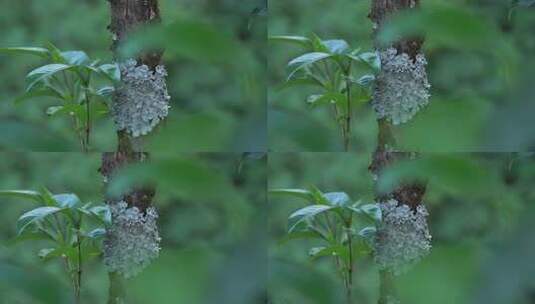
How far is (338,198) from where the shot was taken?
2033 millimetres

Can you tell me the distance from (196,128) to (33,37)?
1.42 m

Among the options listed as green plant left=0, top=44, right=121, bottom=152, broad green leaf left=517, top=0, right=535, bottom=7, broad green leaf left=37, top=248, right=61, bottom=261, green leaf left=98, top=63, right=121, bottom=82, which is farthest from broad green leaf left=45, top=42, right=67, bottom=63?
broad green leaf left=517, top=0, right=535, bottom=7

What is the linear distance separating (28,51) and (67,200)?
1.29ft

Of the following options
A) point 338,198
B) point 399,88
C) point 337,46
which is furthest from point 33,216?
point 399,88

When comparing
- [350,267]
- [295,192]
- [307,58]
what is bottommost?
[350,267]

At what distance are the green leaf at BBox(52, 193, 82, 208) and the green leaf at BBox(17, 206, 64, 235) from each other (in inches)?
0.9

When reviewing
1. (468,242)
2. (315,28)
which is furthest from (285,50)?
(468,242)

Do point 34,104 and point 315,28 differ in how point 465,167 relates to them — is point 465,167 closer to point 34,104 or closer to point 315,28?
point 315,28

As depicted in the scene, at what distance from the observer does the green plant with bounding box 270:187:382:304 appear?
203 cm

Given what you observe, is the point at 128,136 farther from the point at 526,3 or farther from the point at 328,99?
the point at 526,3

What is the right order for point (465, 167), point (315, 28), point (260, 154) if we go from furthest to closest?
point (315, 28) → point (260, 154) → point (465, 167)

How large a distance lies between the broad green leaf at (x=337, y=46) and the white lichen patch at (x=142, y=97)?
42 cm

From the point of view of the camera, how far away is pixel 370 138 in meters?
2.08

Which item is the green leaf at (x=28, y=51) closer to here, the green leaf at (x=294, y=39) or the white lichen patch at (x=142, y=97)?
the white lichen patch at (x=142, y=97)
